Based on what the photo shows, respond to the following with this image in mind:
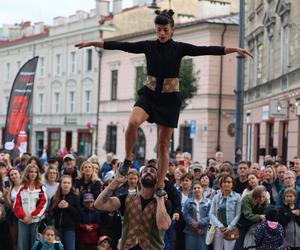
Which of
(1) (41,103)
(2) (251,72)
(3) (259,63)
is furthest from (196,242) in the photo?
(1) (41,103)

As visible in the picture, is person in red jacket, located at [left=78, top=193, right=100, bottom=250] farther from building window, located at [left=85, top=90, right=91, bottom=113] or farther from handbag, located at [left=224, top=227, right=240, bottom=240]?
building window, located at [left=85, top=90, right=91, bottom=113]

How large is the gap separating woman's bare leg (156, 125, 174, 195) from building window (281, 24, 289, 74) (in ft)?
67.1

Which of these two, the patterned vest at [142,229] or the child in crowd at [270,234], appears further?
the child in crowd at [270,234]

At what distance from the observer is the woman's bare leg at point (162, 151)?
8.54 m

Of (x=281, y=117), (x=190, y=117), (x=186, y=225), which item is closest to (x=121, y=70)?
(x=190, y=117)

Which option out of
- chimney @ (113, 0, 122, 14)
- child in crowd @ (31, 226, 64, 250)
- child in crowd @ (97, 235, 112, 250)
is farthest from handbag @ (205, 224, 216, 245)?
chimney @ (113, 0, 122, 14)

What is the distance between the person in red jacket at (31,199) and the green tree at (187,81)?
25.5 meters

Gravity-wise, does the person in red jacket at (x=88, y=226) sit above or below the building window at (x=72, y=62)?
below

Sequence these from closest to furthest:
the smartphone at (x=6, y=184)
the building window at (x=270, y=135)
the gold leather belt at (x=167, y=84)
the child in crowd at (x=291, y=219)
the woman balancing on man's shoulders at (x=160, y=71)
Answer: the woman balancing on man's shoulders at (x=160, y=71), the gold leather belt at (x=167, y=84), the child in crowd at (x=291, y=219), the smartphone at (x=6, y=184), the building window at (x=270, y=135)

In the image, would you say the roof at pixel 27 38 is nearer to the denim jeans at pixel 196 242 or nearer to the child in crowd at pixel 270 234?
the denim jeans at pixel 196 242

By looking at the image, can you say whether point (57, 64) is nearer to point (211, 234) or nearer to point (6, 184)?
point (6, 184)

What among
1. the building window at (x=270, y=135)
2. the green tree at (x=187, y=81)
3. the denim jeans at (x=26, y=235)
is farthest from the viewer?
→ the green tree at (x=187, y=81)

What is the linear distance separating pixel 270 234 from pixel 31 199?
379 cm

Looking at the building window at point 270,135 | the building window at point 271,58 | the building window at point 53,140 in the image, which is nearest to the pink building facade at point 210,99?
the building window at point 270,135
